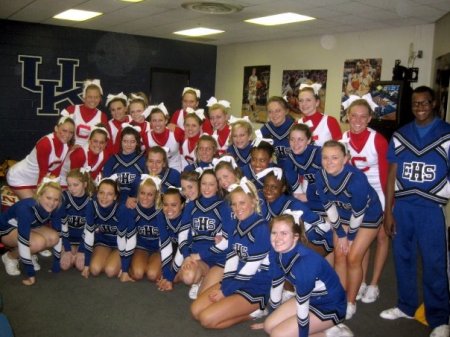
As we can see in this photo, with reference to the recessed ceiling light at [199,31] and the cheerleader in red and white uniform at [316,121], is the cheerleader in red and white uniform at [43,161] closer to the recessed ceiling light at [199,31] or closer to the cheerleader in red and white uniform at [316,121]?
the cheerleader in red and white uniform at [316,121]

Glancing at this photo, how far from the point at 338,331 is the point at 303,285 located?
1.96 ft

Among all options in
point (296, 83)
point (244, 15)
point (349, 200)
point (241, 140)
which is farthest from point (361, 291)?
point (296, 83)

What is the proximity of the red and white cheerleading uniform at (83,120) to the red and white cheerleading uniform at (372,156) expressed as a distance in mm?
2874

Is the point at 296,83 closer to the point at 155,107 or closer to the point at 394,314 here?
the point at 155,107

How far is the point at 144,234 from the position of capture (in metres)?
3.92

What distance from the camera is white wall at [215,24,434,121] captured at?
22.1ft

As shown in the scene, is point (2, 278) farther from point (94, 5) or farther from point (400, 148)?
point (94, 5)

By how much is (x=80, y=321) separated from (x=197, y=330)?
802 millimetres

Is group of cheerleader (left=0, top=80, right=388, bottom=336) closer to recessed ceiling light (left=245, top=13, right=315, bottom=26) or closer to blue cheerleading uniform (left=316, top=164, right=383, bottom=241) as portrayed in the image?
blue cheerleading uniform (left=316, top=164, right=383, bottom=241)

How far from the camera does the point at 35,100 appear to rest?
28.1ft

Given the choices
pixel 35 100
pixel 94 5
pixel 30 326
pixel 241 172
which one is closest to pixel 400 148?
pixel 241 172

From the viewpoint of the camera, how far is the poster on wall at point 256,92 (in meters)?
9.46

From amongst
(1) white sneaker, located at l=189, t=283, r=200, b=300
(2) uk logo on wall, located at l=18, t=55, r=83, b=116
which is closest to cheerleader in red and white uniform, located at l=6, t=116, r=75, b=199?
(1) white sneaker, located at l=189, t=283, r=200, b=300

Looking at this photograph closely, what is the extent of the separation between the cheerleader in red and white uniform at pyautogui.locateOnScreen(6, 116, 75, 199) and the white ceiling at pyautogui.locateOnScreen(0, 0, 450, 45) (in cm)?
270
